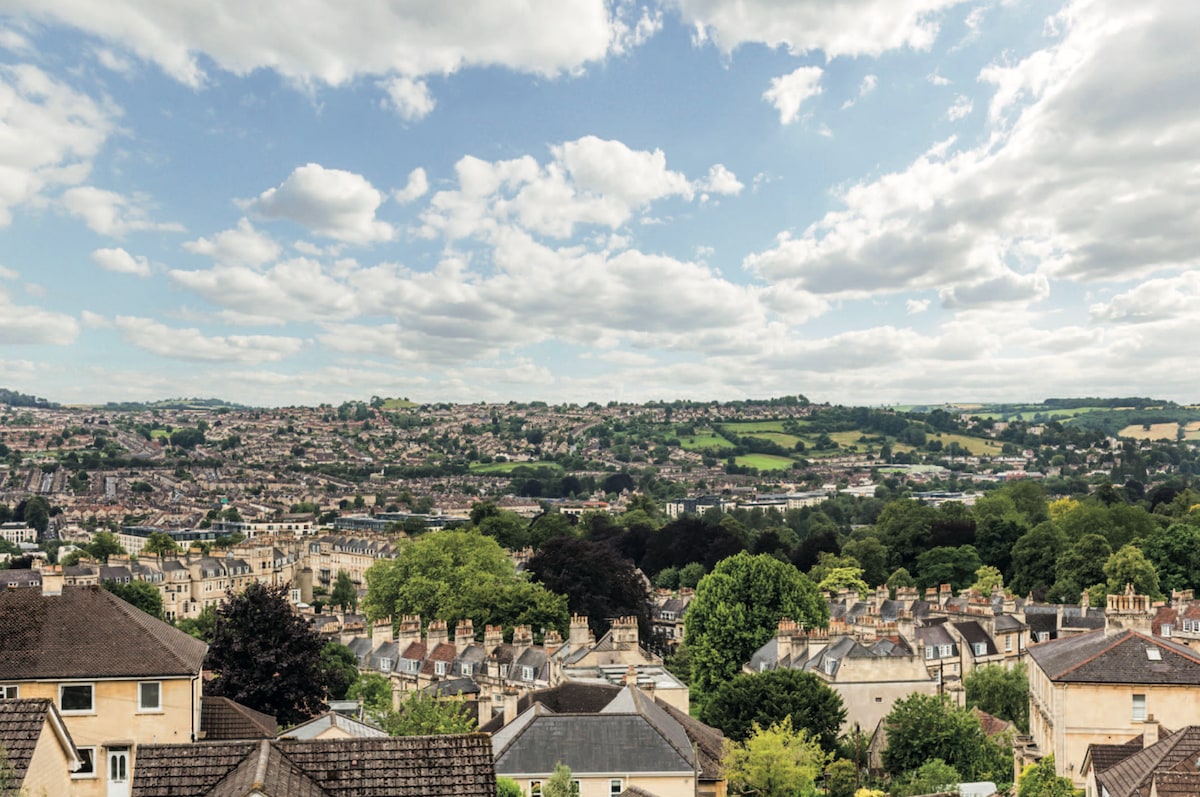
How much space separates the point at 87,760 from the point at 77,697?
166 centimetres

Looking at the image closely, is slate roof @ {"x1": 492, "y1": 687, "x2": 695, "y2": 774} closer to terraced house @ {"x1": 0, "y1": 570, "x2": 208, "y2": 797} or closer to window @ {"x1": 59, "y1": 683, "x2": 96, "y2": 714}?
terraced house @ {"x1": 0, "y1": 570, "x2": 208, "y2": 797}

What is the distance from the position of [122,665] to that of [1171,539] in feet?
248

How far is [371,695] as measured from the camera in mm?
47844

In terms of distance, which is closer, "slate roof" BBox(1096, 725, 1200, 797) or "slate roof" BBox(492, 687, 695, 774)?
"slate roof" BBox(1096, 725, 1200, 797)

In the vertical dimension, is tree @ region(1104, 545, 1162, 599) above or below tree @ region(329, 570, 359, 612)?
above

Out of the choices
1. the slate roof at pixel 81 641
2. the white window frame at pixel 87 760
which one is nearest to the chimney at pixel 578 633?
the slate roof at pixel 81 641

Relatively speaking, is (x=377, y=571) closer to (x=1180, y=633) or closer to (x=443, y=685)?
(x=443, y=685)

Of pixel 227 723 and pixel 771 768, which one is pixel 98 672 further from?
pixel 771 768

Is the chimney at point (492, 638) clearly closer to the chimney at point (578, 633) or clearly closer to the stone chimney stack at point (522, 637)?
the stone chimney stack at point (522, 637)

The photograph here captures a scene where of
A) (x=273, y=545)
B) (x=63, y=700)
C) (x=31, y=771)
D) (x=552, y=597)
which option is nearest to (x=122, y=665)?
(x=63, y=700)

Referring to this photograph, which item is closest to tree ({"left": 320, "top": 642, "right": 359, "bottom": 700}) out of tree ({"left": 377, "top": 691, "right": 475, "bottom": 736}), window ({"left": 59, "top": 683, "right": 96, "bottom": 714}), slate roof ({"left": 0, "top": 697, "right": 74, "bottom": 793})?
tree ({"left": 377, "top": 691, "right": 475, "bottom": 736})

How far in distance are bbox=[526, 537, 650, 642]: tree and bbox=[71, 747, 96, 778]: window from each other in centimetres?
4577

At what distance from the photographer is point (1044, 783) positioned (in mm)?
27047

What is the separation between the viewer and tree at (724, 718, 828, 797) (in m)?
33.6
